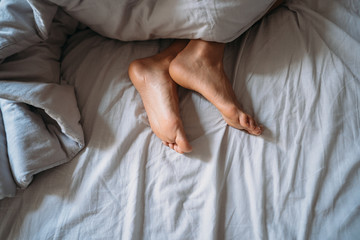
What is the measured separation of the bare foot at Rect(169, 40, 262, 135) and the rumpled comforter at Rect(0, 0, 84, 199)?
29 cm

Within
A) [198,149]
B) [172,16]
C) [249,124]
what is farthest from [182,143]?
[172,16]

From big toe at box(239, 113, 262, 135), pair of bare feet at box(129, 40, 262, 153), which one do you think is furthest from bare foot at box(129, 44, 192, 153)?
big toe at box(239, 113, 262, 135)

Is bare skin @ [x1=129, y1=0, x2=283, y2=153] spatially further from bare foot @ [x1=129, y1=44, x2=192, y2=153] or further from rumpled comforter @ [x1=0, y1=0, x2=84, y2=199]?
rumpled comforter @ [x1=0, y1=0, x2=84, y2=199]

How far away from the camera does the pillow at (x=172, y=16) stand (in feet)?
1.88

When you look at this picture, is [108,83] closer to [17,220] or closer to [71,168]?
[71,168]

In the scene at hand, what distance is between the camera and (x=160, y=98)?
1.96 feet

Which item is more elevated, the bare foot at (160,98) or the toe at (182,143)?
the bare foot at (160,98)

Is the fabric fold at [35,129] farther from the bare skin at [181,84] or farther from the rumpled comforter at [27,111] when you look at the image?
the bare skin at [181,84]

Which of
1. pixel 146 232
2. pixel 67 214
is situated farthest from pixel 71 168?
pixel 146 232

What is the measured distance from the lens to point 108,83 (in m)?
→ 0.65

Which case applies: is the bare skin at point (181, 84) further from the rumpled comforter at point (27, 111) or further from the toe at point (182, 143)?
the rumpled comforter at point (27, 111)

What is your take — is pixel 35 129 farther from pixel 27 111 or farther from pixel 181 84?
pixel 181 84

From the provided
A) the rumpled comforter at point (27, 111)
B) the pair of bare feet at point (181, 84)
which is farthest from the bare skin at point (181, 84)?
the rumpled comforter at point (27, 111)

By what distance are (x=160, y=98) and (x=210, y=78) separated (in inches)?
5.4
